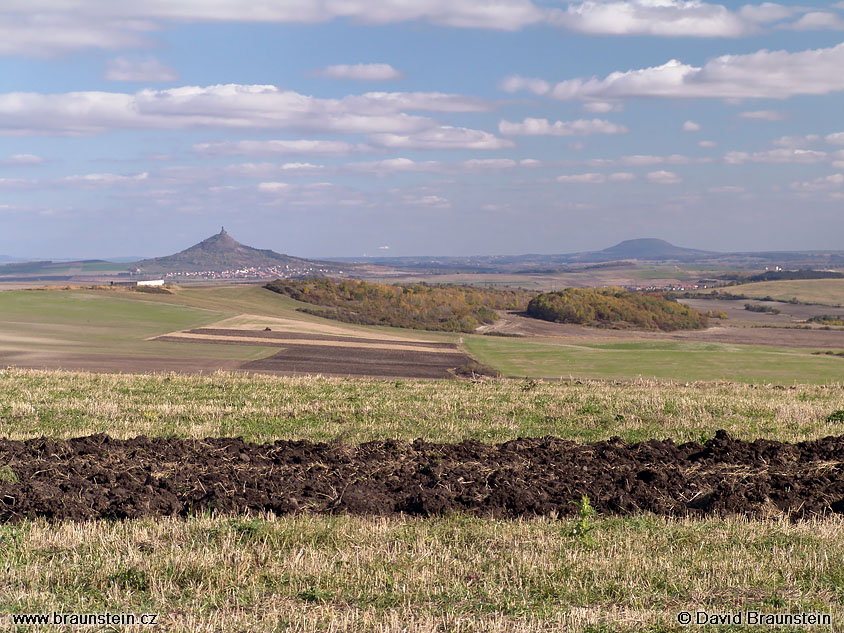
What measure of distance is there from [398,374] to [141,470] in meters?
32.8

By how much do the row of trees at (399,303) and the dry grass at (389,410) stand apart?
205 ft

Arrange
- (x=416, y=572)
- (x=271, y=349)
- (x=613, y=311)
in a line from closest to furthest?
(x=416, y=572) < (x=271, y=349) < (x=613, y=311)

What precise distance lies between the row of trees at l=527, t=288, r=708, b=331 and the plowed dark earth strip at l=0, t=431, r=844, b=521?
286ft

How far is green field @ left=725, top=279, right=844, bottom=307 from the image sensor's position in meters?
138

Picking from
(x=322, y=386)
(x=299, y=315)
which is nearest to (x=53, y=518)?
(x=322, y=386)

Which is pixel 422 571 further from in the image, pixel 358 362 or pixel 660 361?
pixel 660 361

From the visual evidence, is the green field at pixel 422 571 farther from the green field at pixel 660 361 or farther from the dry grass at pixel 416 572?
the green field at pixel 660 361

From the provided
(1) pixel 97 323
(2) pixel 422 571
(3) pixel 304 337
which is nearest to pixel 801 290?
(3) pixel 304 337

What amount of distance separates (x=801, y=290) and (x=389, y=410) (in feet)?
487

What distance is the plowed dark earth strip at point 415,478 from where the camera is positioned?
1002 centimetres

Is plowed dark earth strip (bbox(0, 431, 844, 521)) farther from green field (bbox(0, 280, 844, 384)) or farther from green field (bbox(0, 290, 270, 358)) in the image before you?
green field (bbox(0, 290, 270, 358))

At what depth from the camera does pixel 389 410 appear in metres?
19.5

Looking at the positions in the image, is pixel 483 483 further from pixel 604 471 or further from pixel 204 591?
pixel 204 591

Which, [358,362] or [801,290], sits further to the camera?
[801,290]
